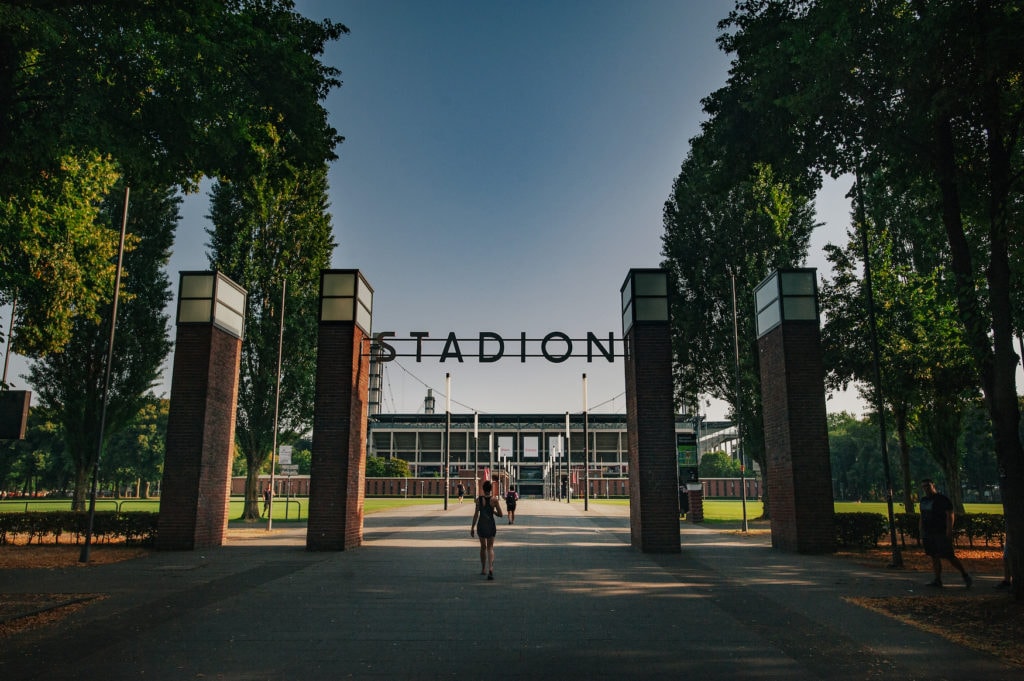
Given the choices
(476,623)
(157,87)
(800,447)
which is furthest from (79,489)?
(800,447)

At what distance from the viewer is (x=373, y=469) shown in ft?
309

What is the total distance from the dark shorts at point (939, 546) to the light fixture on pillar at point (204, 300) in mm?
18495

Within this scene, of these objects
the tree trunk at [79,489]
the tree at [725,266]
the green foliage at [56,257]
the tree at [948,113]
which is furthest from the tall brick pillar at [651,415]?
the tree trunk at [79,489]

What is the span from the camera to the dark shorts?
12.1m

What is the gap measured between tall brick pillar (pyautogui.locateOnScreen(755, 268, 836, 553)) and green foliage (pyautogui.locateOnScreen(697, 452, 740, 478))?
119 m

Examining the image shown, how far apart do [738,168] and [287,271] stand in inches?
972

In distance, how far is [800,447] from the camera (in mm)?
18484

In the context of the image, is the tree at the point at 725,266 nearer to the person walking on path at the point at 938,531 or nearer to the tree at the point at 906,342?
the tree at the point at 906,342

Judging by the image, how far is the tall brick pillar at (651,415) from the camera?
59.9 ft

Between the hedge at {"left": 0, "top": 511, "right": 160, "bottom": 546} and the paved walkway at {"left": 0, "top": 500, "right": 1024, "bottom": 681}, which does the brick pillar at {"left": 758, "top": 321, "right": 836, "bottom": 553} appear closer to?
the paved walkway at {"left": 0, "top": 500, "right": 1024, "bottom": 681}

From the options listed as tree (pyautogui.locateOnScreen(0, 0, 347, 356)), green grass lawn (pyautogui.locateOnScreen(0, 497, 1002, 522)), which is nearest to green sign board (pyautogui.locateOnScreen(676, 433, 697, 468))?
green grass lawn (pyautogui.locateOnScreen(0, 497, 1002, 522))

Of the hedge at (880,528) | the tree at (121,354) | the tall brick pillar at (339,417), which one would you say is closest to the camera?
the tall brick pillar at (339,417)

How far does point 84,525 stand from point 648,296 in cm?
1810

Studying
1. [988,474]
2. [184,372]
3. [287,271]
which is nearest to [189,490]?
[184,372]
